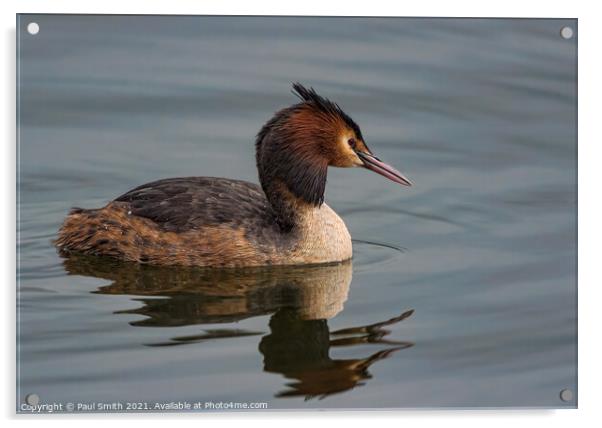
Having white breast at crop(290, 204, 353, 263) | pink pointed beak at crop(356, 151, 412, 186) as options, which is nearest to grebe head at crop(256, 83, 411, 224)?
pink pointed beak at crop(356, 151, 412, 186)

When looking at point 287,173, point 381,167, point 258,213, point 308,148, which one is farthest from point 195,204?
point 381,167

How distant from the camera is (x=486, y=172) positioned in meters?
12.0

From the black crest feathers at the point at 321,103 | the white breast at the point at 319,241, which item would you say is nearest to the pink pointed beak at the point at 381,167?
the black crest feathers at the point at 321,103

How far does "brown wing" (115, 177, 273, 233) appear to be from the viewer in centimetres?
1191

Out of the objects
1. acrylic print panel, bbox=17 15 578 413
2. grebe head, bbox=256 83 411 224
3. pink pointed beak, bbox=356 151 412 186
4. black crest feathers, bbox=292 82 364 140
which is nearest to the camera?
acrylic print panel, bbox=17 15 578 413

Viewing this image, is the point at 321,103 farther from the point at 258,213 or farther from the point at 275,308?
the point at 275,308

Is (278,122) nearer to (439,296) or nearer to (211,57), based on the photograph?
(211,57)

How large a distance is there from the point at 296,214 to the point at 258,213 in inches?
10.0

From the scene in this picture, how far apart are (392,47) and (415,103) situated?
1524 millimetres

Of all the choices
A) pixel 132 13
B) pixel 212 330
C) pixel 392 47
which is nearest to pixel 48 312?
pixel 212 330

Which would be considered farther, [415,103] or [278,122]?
[415,103]

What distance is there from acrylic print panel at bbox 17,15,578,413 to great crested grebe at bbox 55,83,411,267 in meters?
0.02

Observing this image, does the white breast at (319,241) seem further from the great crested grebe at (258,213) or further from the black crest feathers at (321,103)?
the black crest feathers at (321,103)

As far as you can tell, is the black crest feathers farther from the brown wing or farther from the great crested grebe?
the brown wing
